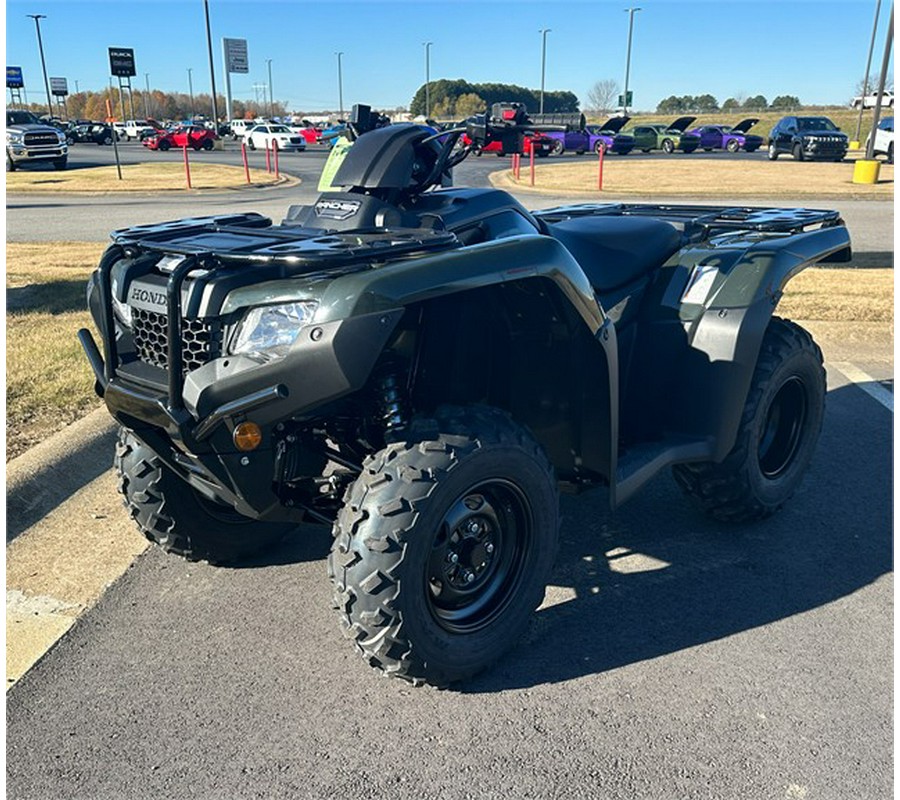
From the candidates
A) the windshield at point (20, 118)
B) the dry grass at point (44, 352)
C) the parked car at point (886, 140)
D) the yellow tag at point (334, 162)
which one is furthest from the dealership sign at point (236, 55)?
the yellow tag at point (334, 162)

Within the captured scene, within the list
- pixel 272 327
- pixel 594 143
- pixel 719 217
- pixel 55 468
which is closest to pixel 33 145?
pixel 594 143

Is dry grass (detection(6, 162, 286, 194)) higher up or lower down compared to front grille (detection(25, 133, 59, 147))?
lower down

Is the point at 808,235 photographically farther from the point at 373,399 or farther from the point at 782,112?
the point at 782,112

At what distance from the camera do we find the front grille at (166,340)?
2.52 metres

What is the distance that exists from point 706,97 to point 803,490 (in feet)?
378

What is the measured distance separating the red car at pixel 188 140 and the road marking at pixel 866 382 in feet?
151

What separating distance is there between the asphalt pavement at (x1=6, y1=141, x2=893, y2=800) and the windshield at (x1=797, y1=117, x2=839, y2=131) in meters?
34.2

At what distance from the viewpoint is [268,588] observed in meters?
3.49

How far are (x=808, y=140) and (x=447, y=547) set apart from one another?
115ft

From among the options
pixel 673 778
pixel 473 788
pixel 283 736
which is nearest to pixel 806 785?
pixel 673 778

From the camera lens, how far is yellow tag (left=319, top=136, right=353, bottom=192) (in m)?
3.29

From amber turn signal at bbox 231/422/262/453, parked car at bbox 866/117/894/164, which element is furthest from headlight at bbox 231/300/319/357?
parked car at bbox 866/117/894/164

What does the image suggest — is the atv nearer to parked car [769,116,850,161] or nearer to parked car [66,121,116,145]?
parked car [769,116,850,161]

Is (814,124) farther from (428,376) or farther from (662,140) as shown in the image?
(428,376)
